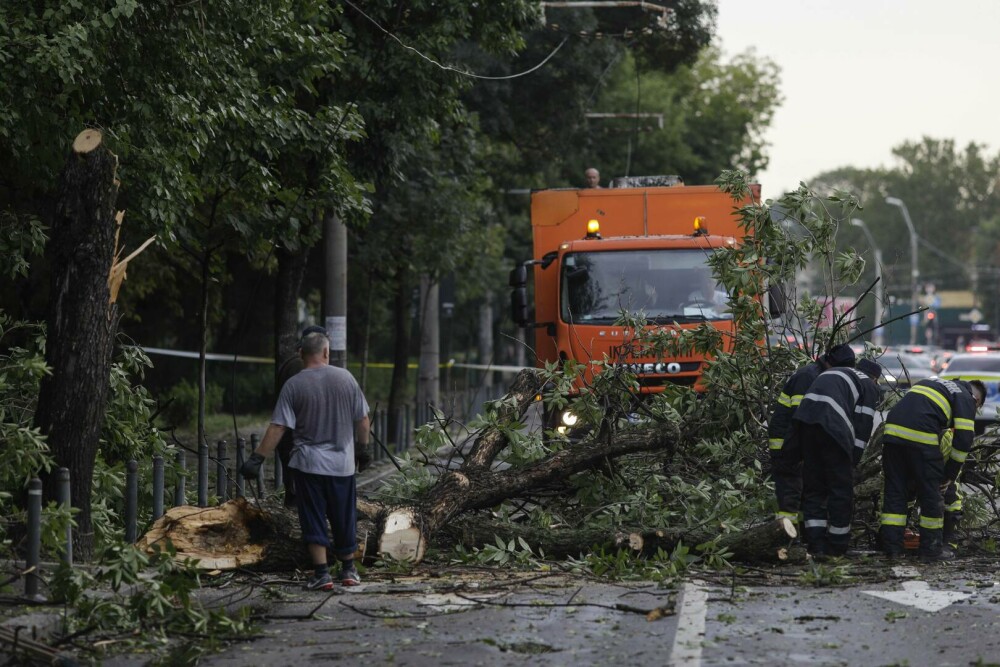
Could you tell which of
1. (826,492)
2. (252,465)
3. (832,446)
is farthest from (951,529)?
(252,465)

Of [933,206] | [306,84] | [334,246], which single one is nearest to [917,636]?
[306,84]

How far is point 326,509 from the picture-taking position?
9.08 metres

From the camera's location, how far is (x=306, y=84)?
563 inches

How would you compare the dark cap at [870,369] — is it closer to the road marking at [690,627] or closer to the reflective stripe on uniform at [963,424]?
the reflective stripe on uniform at [963,424]

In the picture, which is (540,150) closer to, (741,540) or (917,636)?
(741,540)

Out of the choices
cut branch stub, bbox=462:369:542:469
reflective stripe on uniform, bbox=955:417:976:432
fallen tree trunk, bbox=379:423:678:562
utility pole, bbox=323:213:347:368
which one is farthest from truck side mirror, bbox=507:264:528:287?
reflective stripe on uniform, bbox=955:417:976:432

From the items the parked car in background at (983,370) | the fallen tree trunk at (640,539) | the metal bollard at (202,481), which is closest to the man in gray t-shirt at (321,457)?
the fallen tree trunk at (640,539)

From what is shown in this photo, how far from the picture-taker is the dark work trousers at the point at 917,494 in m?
9.96

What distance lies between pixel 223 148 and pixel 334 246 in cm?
427

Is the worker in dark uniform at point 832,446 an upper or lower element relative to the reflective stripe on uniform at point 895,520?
upper

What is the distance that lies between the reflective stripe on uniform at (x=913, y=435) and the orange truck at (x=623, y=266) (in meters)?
3.65

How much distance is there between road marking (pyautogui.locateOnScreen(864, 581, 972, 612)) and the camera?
27.0 ft

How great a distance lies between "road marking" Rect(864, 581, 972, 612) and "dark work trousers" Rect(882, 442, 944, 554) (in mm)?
1096

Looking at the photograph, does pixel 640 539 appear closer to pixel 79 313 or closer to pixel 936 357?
pixel 79 313
